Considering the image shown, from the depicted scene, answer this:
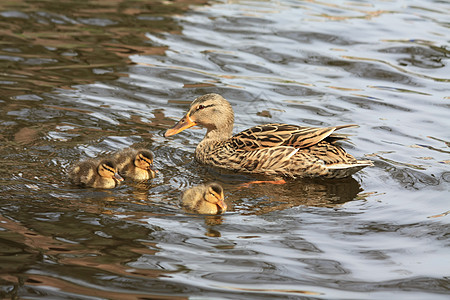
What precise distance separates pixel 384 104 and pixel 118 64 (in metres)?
3.75

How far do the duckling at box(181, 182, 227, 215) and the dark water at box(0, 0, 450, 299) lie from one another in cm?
10

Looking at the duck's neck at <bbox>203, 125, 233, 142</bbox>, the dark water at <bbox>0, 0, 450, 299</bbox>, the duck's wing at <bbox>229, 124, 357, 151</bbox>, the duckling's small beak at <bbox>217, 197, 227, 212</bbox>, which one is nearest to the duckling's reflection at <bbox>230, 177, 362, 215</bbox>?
the dark water at <bbox>0, 0, 450, 299</bbox>

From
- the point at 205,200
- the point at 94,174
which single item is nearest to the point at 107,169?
the point at 94,174

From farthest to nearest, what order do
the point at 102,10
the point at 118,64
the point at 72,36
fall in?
the point at 102,10 → the point at 72,36 → the point at 118,64

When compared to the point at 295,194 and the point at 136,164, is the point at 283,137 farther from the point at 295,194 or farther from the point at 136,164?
the point at 136,164

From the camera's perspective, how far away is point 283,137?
790 cm

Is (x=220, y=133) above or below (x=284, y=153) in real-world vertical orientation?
below

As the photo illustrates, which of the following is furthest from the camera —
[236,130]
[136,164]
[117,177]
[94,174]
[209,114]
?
[236,130]

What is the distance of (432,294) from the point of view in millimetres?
5355

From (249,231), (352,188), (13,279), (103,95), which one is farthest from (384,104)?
(13,279)

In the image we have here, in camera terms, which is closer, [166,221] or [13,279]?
[13,279]

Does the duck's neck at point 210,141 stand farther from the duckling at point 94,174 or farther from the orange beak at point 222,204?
the orange beak at point 222,204

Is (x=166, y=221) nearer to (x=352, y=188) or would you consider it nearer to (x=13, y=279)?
(x=13, y=279)

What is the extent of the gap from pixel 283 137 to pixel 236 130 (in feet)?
5.14
